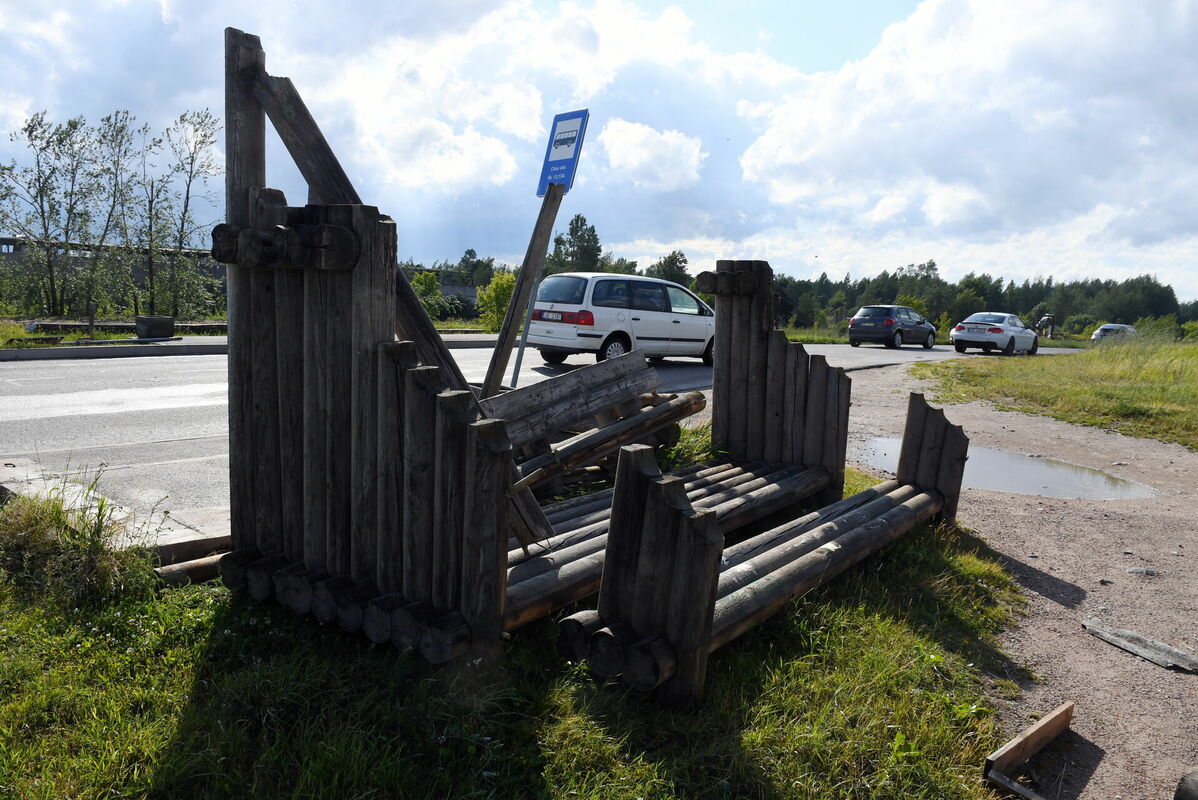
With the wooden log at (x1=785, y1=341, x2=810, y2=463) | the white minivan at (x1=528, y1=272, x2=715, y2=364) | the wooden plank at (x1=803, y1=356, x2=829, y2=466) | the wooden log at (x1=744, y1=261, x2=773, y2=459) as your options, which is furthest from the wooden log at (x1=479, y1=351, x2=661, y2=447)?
the white minivan at (x1=528, y1=272, x2=715, y2=364)

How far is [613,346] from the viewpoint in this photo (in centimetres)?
1356

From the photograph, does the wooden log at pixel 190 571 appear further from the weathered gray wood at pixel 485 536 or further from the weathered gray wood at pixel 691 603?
the weathered gray wood at pixel 691 603

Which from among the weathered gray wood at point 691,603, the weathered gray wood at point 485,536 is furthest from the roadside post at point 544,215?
the weathered gray wood at point 691,603

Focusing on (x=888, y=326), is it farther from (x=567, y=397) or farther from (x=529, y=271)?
(x=567, y=397)

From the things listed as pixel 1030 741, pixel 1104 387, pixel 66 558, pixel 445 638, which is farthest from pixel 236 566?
pixel 1104 387

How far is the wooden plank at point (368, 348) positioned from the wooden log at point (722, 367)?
9.58 feet

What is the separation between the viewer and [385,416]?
9.30 ft

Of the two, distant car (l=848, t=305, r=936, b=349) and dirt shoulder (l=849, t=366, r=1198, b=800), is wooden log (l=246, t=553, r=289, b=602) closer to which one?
dirt shoulder (l=849, t=366, r=1198, b=800)

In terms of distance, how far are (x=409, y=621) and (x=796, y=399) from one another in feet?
10.7

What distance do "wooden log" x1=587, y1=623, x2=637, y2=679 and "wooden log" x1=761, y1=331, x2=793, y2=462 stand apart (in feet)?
9.24

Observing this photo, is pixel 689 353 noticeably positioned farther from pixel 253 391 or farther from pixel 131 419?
pixel 253 391

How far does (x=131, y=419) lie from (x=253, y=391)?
17.5 ft

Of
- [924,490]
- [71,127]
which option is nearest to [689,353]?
[924,490]

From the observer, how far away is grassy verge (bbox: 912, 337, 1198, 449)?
10.4 metres
